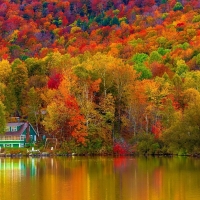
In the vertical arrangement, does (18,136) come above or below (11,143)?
above

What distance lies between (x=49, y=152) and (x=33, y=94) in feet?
35.3

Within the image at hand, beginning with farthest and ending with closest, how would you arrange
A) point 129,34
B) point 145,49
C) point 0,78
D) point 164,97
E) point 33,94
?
1. point 129,34
2. point 145,49
3. point 0,78
4. point 33,94
5. point 164,97

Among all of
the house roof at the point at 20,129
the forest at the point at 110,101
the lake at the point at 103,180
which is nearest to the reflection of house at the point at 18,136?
the house roof at the point at 20,129

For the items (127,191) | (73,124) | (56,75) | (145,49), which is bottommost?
(127,191)

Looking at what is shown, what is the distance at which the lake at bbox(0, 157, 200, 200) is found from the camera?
4025cm

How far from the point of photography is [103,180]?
159 feet

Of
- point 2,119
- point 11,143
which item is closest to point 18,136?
point 11,143

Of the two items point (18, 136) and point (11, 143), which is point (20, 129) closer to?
point (18, 136)

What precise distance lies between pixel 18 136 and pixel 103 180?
4116 centimetres

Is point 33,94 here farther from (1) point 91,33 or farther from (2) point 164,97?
(1) point 91,33

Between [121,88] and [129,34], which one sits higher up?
[129,34]

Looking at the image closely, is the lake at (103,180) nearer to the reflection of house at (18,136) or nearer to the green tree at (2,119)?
the green tree at (2,119)

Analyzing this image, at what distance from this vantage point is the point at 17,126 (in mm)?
88688

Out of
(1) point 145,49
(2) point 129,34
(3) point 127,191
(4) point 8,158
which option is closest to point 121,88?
(4) point 8,158
